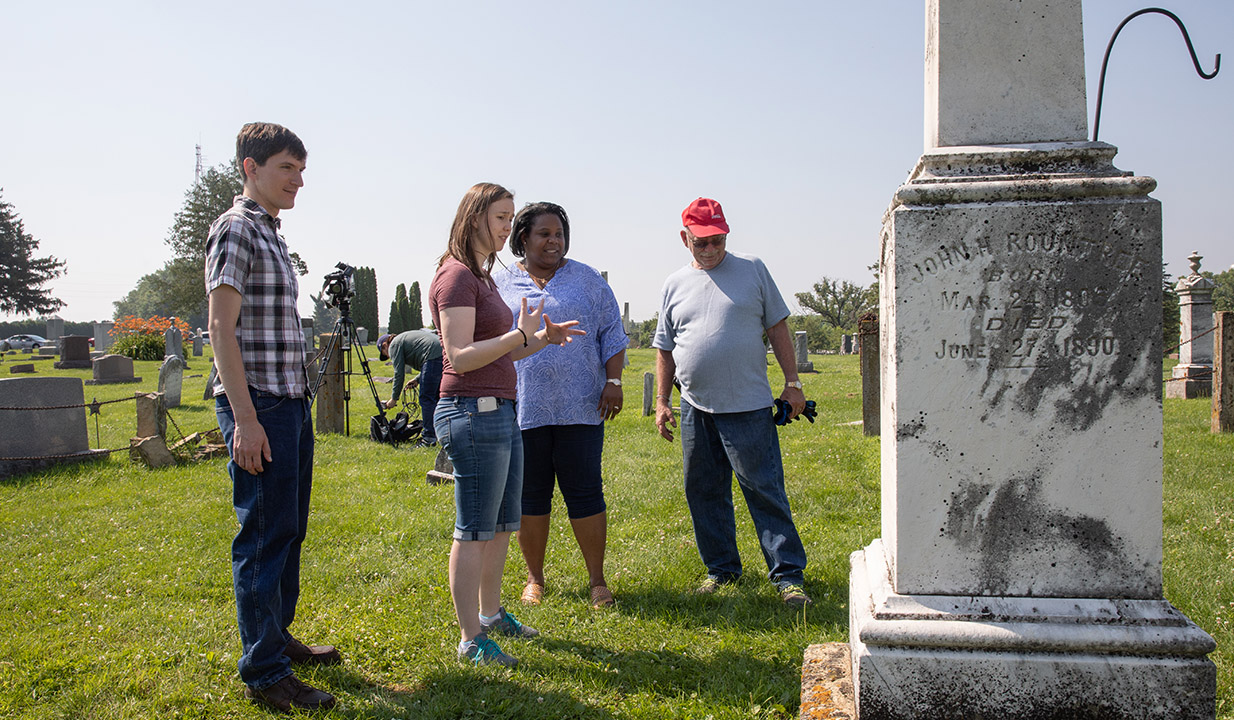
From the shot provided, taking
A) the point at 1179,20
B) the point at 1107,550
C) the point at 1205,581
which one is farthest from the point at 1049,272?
the point at 1205,581

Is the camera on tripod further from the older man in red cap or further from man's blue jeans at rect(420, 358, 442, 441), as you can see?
the older man in red cap

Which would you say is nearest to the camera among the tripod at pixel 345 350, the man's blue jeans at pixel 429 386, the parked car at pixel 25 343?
the man's blue jeans at pixel 429 386

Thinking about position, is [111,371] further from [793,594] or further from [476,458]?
[793,594]

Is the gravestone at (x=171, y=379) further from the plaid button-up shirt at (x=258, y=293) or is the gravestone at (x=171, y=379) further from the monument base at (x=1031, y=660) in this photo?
the monument base at (x=1031, y=660)

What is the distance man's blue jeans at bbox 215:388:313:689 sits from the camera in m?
2.78

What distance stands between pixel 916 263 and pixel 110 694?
10.6 ft

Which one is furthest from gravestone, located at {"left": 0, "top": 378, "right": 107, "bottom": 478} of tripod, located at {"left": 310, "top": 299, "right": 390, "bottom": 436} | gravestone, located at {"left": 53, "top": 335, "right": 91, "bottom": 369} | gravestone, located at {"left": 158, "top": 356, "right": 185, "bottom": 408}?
gravestone, located at {"left": 53, "top": 335, "right": 91, "bottom": 369}

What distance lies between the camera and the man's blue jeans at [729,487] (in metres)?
3.89

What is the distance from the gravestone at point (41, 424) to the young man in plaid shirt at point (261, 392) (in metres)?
6.15

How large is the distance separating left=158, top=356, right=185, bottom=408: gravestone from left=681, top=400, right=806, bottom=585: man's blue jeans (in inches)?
395

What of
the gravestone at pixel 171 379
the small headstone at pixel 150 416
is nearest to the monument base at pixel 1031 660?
the small headstone at pixel 150 416

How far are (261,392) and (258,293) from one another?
353mm

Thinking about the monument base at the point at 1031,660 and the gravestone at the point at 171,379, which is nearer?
the monument base at the point at 1031,660

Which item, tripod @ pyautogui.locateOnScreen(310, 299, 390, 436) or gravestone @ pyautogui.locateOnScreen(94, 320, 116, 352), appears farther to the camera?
gravestone @ pyautogui.locateOnScreen(94, 320, 116, 352)
